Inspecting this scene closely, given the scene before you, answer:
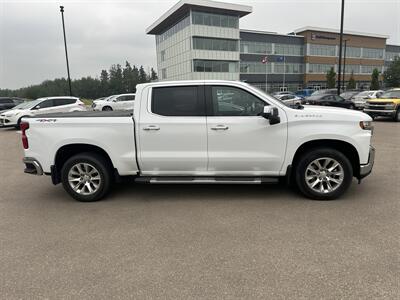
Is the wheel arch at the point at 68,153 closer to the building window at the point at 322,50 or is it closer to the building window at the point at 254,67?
the building window at the point at 254,67

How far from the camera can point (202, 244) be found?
368cm

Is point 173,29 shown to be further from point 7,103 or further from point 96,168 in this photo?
point 96,168

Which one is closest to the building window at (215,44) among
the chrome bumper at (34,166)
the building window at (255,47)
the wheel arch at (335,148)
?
the building window at (255,47)

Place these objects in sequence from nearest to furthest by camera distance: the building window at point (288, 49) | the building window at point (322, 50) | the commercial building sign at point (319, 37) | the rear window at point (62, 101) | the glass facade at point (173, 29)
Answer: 1. the rear window at point (62, 101)
2. the glass facade at point (173, 29)
3. the building window at point (288, 49)
4. the commercial building sign at point (319, 37)
5. the building window at point (322, 50)

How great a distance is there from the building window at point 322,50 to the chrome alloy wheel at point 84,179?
78.2 metres

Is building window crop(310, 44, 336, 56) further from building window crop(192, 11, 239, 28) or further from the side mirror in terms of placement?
the side mirror

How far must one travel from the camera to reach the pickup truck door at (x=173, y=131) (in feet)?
16.2

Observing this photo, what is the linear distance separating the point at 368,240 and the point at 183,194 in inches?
113

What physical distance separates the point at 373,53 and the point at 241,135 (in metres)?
95.2

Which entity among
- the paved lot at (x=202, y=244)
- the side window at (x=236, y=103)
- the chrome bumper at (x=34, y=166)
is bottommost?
the paved lot at (x=202, y=244)

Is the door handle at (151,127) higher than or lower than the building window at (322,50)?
lower

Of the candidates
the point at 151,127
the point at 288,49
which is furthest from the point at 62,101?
the point at 288,49

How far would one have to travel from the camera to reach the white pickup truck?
16.0ft

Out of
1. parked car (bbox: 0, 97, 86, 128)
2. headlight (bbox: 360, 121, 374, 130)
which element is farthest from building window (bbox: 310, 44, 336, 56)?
headlight (bbox: 360, 121, 374, 130)
